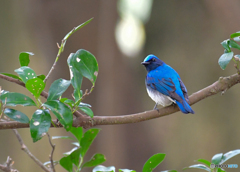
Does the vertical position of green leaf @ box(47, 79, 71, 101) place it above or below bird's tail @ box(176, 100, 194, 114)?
above

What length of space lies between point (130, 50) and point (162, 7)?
4.20ft

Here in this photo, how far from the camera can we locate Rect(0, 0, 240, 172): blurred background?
5824mm

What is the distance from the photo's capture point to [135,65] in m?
6.84

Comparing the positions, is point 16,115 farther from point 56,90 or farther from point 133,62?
point 133,62

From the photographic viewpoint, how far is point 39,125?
5.02ft

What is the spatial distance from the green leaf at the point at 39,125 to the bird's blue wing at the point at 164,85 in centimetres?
155

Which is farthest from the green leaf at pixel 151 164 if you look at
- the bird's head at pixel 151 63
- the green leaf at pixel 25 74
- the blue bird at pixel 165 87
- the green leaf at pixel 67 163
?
the bird's head at pixel 151 63

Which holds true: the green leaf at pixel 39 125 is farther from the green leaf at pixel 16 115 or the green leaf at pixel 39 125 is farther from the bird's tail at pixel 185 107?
the bird's tail at pixel 185 107

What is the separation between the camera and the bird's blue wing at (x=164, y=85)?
2.97m

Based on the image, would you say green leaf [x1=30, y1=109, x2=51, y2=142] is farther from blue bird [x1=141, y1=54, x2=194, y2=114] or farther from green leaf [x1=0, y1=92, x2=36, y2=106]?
blue bird [x1=141, y1=54, x2=194, y2=114]

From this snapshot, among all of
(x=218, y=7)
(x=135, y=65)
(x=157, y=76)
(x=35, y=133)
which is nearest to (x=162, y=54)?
(x=135, y=65)

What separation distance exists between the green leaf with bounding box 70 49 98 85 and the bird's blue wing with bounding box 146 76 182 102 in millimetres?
1290

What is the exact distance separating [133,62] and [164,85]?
12.0 ft

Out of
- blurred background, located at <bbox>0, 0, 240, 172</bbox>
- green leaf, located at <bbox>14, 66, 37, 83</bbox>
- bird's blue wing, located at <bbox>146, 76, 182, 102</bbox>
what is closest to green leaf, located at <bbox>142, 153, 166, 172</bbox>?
green leaf, located at <bbox>14, 66, 37, 83</bbox>
